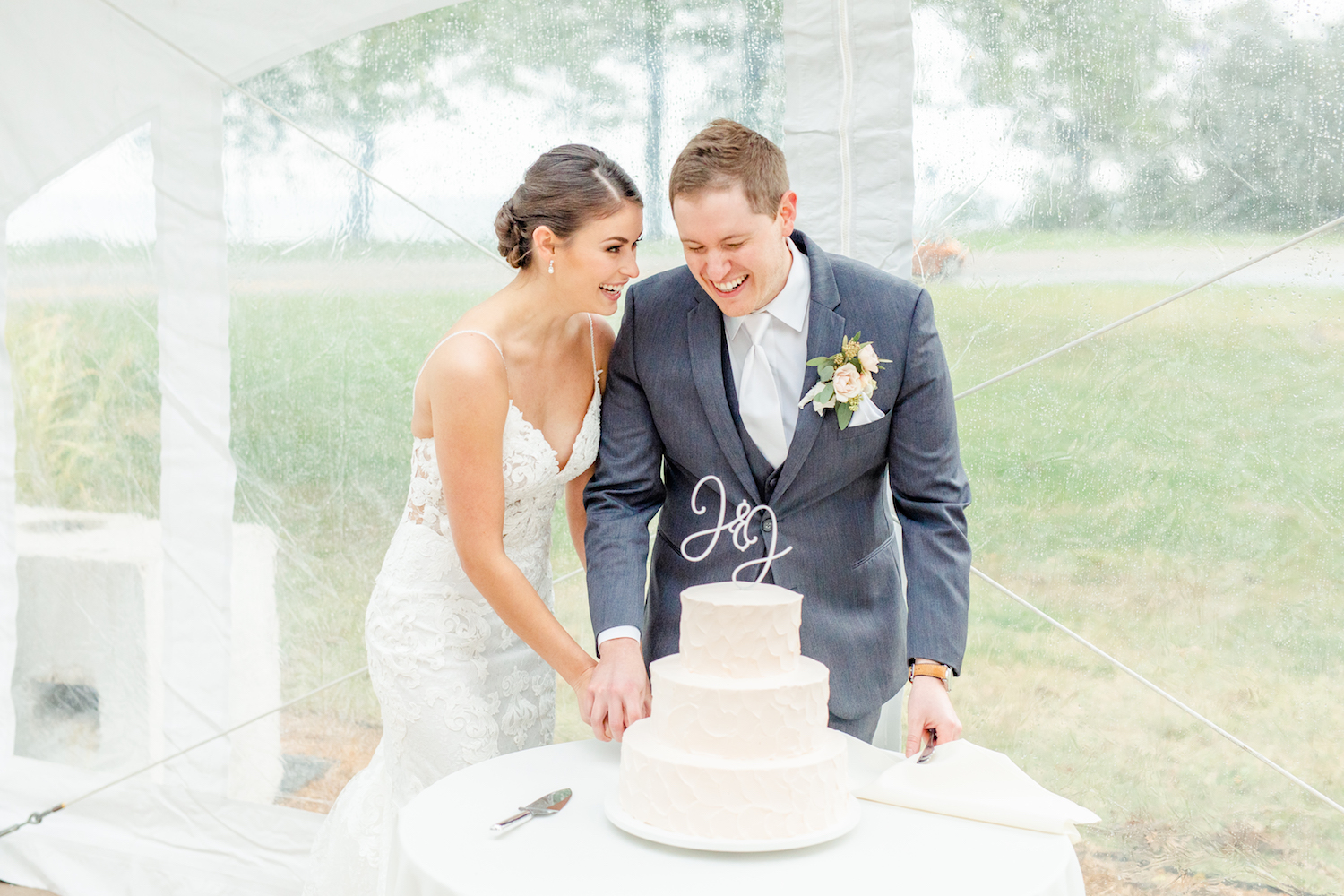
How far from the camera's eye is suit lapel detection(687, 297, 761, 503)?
2.19 m

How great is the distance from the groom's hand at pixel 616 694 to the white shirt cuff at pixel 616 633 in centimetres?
2

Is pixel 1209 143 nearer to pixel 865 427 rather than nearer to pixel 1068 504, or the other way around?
pixel 1068 504

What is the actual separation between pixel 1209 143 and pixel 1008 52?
19.6 inches

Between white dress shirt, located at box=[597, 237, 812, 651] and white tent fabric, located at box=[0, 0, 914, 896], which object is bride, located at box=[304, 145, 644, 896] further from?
white tent fabric, located at box=[0, 0, 914, 896]

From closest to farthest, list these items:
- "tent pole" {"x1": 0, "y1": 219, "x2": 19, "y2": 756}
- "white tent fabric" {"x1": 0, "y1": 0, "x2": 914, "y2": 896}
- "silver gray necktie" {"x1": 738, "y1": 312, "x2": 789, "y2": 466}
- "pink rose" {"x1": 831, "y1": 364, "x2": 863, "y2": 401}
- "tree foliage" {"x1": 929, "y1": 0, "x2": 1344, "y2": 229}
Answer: "pink rose" {"x1": 831, "y1": 364, "x2": 863, "y2": 401} < "silver gray necktie" {"x1": 738, "y1": 312, "x2": 789, "y2": 466} < "tree foliage" {"x1": 929, "y1": 0, "x2": 1344, "y2": 229} < "white tent fabric" {"x1": 0, "y1": 0, "x2": 914, "y2": 896} < "tent pole" {"x1": 0, "y1": 219, "x2": 19, "y2": 756}

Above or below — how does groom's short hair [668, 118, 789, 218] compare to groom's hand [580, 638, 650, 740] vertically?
above

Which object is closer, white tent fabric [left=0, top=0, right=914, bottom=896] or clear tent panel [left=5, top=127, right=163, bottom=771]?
white tent fabric [left=0, top=0, right=914, bottom=896]

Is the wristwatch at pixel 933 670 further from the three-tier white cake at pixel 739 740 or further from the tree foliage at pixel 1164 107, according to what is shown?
the tree foliage at pixel 1164 107

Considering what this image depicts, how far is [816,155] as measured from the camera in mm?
2873

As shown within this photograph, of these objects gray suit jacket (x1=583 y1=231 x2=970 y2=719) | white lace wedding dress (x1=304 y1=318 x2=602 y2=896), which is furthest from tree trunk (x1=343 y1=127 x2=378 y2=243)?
gray suit jacket (x1=583 y1=231 x2=970 y2=719)

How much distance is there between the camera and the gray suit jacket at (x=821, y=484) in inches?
85.6

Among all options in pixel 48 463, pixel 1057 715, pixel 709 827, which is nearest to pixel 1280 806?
pixel 1057 715

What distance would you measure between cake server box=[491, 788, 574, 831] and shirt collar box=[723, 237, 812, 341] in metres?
0.95

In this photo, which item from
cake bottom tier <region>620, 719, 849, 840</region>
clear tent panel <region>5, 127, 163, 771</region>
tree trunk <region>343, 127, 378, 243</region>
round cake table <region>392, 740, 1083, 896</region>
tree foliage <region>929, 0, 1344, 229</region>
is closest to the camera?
round cake table <region>392, 740, 1083, 896</region>
